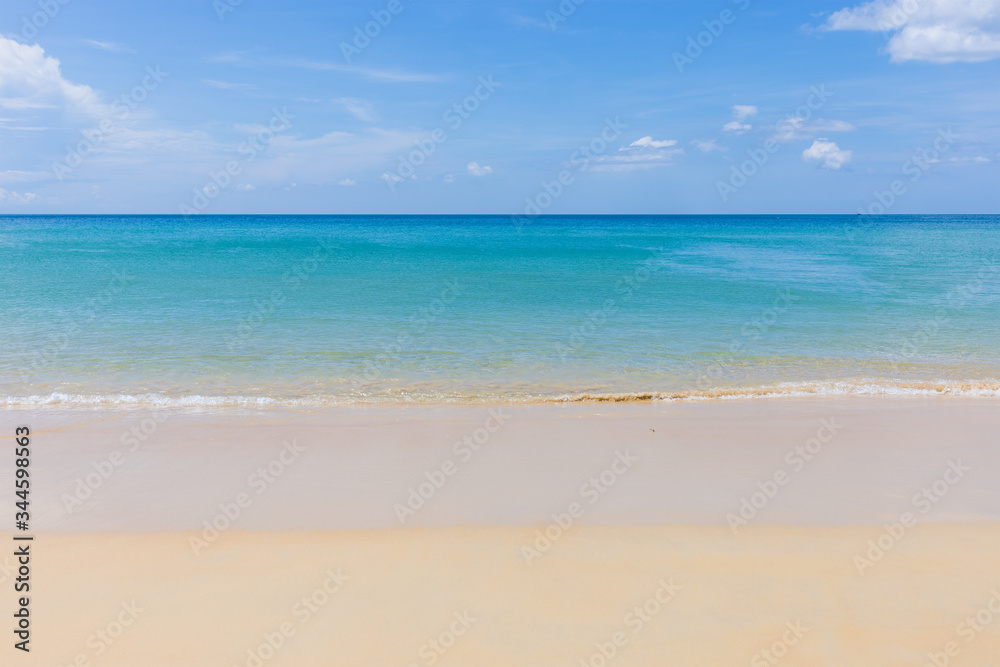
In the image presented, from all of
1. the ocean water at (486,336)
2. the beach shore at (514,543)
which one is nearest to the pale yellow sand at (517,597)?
the beach shore at (514,543)

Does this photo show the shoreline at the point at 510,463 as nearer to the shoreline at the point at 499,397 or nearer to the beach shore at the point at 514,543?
the beach shore at the point at 514,543

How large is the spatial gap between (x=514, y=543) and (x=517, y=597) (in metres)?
0.76

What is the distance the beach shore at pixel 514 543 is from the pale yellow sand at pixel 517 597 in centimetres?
2

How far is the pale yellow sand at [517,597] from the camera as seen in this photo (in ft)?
14.0

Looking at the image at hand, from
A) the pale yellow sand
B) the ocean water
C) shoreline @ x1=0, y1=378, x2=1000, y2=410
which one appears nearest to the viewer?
the pale yellow sand

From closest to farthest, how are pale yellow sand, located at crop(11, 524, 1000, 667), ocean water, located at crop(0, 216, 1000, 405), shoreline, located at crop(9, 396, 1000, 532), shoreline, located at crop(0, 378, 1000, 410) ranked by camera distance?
pale yellow sand, located at crop(11, 524, 1000, 667), shoreline, located at crop(9, 396, 1000, 532), shoreline, located at crop(0, 378, 1000, 410), ocean water, located at crop(0, 216, 1000, 405)

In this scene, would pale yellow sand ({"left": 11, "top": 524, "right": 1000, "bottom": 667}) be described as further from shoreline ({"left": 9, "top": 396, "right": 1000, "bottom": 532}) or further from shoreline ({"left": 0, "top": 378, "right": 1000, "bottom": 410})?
shoreline ({"left": 0, "top": 378, "right": 1000, "bottom": 410})

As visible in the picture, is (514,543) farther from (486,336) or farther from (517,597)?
(486,336)

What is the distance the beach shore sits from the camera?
4348 millimetres

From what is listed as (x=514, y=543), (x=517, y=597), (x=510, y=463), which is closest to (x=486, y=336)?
(x=510, y=463)

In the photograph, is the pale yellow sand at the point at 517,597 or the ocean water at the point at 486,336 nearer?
the pale yellow sand at the point at 517,597

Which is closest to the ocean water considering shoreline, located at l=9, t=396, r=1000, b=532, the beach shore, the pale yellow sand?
shoreline, located at l=9, t=396, r=1000, b=532

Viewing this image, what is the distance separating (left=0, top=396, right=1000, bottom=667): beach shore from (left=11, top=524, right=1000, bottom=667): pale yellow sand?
0.02 metres

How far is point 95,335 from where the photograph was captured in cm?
1455
